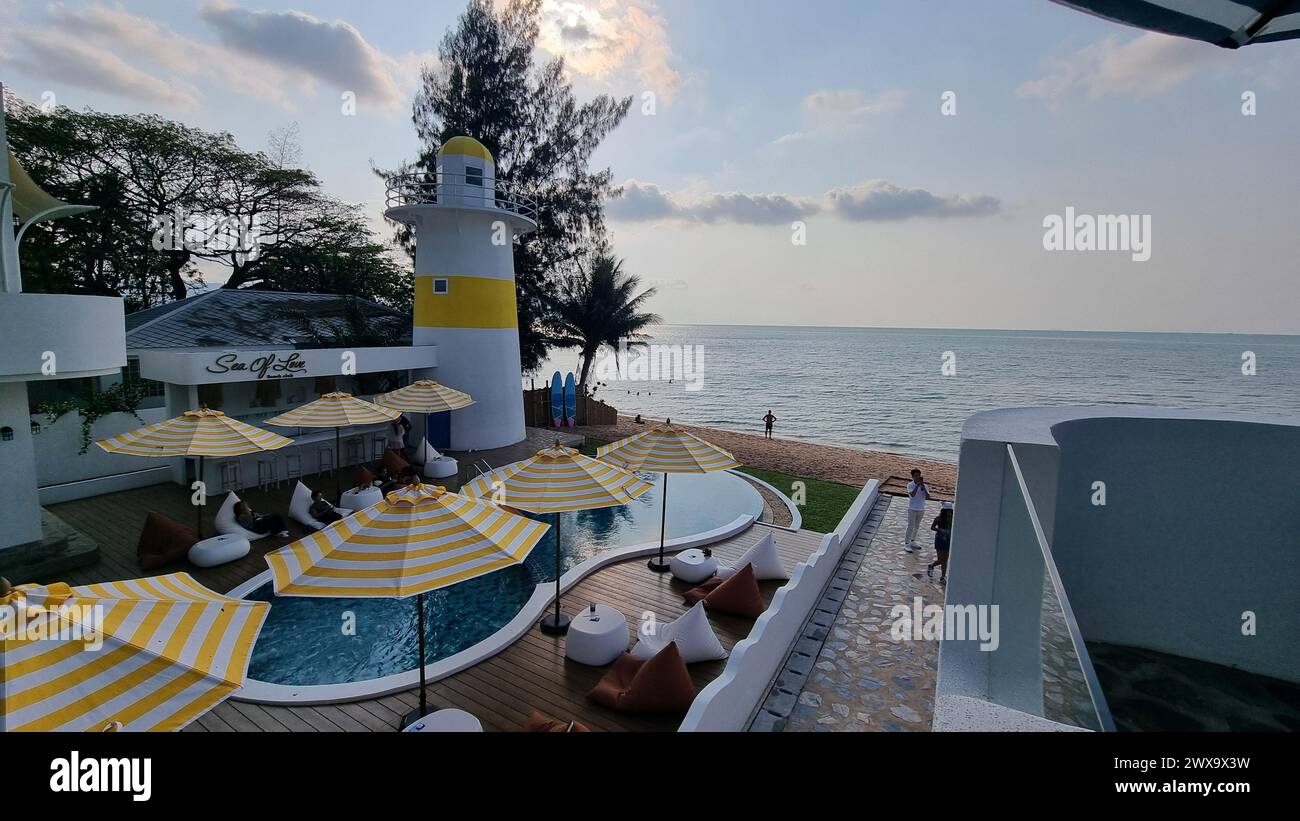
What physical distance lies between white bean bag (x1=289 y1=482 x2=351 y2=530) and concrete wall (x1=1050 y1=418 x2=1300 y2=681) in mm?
13484

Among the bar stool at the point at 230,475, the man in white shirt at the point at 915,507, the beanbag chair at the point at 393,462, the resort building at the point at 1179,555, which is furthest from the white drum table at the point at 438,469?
the resort building at the point at 1179,555

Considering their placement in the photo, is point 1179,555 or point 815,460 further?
point 815,460

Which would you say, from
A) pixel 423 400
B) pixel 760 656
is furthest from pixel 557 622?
pixel 423 400

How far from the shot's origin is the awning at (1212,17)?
2654 mm

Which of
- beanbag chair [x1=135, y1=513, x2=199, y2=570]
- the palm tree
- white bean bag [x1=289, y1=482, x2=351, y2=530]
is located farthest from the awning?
the palm tree

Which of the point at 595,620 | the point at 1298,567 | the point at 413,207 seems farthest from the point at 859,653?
the point at 413,207

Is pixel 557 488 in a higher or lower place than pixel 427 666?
higher

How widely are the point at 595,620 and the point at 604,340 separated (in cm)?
2674

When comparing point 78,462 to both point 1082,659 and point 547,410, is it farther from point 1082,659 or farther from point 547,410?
point 1082,659

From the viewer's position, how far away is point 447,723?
5.48m

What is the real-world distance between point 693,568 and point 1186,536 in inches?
317

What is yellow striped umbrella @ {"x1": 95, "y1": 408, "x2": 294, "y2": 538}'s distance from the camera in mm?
9688

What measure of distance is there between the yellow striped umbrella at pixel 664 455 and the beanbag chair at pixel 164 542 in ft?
23.3

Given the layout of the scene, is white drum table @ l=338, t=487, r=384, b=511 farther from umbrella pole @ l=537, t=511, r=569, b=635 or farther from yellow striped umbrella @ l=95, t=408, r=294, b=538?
umbrella pole @ l=537, t=511, r=569, b=635
